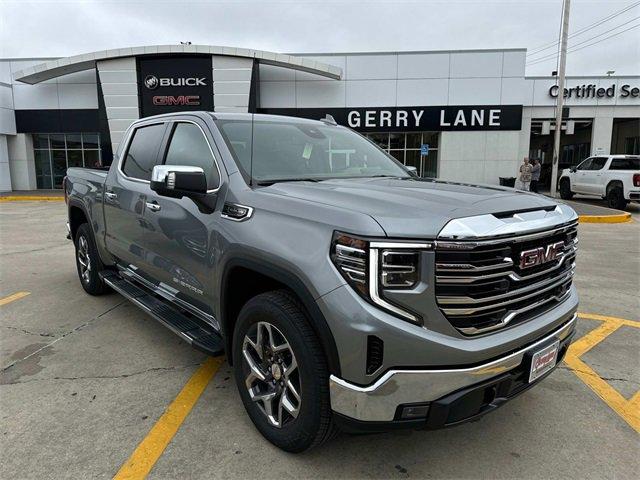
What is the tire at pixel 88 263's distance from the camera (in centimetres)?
528

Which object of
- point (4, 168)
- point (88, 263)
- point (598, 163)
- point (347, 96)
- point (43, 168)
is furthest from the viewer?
point (43, 168)

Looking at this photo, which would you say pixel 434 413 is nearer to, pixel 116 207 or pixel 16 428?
pixel 16 428

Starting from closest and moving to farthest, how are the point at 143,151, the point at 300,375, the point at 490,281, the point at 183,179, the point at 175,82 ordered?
the point at 490,281
the point at 300,375
the point at 183,179
the point at 143,151
the point at 175,82

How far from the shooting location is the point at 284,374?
254 cm

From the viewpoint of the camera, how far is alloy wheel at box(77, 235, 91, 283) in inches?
218

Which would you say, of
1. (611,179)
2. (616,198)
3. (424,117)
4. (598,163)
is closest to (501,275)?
(616,198)

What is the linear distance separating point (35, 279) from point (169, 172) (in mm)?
4865

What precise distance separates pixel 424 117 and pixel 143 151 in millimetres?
20732

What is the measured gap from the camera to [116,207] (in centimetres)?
442

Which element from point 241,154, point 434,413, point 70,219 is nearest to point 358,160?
point 241,154

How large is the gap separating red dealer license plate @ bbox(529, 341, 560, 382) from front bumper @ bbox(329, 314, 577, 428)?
274 millimetres

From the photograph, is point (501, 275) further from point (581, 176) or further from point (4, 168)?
point (4, 168)

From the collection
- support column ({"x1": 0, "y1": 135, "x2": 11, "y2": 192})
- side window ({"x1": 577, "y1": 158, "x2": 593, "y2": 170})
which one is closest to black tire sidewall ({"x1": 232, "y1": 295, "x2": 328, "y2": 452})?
side window ({"x1": 577, "y1": 158, "x2": 593, "y2": 170})

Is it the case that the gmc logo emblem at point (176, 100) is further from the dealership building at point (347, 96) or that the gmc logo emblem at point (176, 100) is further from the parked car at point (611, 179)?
the parked car at point (611, 179)
